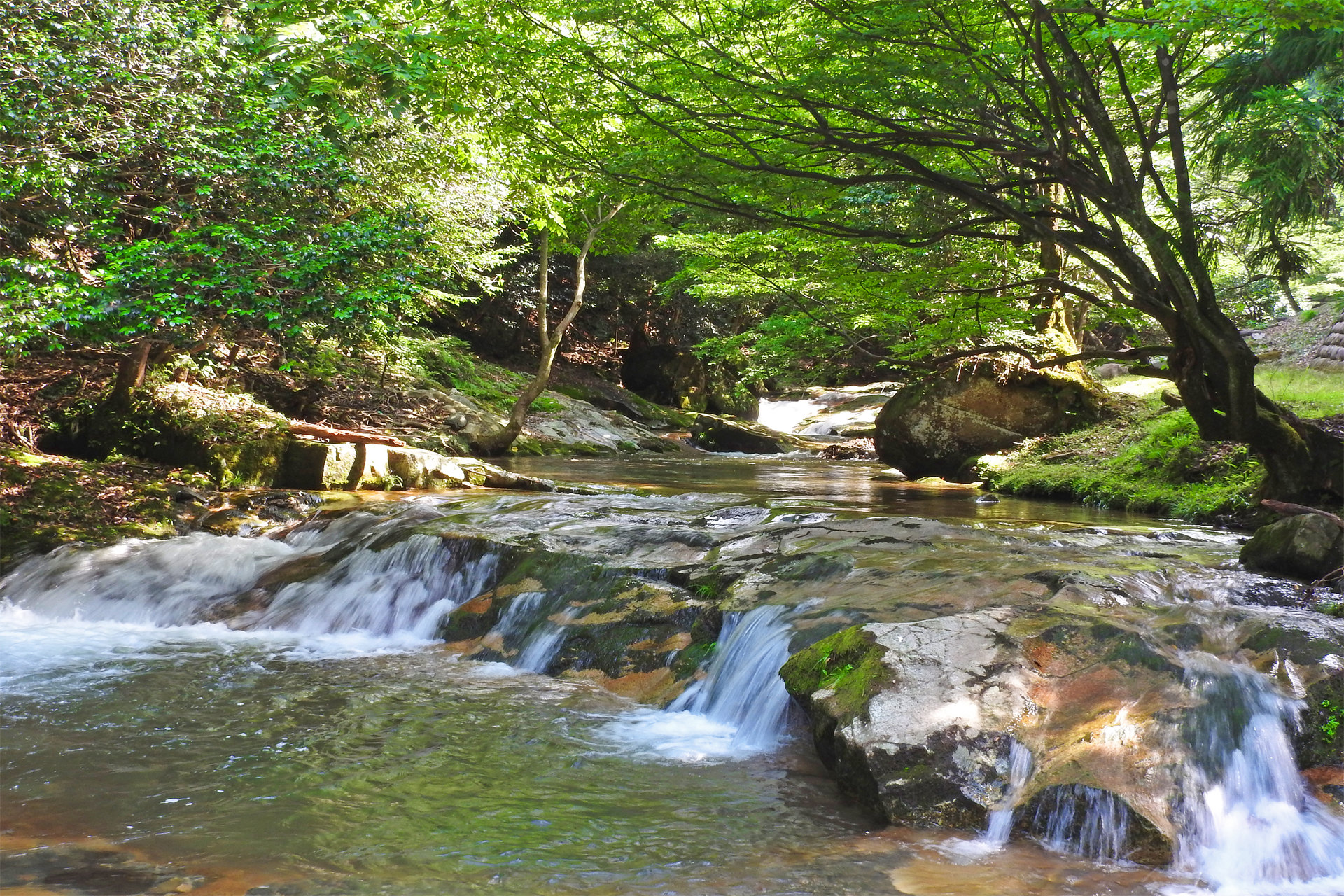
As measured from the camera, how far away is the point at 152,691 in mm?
5641

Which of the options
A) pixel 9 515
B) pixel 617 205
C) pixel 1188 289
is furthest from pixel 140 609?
pixel 617 205

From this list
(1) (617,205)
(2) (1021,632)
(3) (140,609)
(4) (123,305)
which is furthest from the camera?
(1) (617,205)

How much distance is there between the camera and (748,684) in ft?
17.7

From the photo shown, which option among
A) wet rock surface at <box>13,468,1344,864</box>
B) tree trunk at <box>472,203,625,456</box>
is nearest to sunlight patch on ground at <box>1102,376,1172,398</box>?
tree trunk at <box>472,203,625,456</box>

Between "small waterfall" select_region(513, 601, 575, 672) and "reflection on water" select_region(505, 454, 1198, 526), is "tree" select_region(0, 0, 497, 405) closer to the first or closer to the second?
"small waterfall" select_region(513, 601, 575, 672)

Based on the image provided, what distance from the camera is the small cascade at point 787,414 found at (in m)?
32.4

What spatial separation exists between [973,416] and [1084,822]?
12.0 metres

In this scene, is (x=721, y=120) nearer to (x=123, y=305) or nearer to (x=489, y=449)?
(x=123, y=305)

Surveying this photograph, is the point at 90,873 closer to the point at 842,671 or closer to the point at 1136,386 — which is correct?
the point at 842,671

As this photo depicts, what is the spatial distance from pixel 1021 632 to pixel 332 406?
Result: 43.2 ft

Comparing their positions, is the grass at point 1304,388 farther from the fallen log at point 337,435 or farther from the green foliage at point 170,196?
the fallen log at point 337,435

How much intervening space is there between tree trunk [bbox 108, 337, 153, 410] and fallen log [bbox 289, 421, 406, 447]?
185 centimetres

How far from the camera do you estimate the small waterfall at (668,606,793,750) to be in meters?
5.08

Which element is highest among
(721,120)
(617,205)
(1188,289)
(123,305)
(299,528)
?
(617,205)
